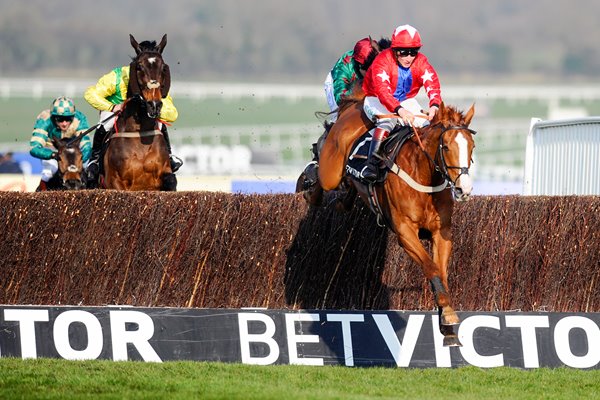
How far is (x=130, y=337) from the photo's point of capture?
8727 millimetres

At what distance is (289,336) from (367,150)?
4.89 feet

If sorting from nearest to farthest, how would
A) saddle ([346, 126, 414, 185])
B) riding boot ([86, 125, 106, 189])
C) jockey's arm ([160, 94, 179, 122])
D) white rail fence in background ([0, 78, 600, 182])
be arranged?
saddle ([346, 126, 414, 185]) → jockey's arm ([160, 94, 179, 122]) → riding boot ([86, 125, 106, 189]) → white rail fence in background ([0, 78, 600, 182])

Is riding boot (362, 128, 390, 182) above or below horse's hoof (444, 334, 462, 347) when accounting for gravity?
above

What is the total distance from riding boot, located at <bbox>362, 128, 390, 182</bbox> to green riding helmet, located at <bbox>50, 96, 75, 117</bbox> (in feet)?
16.9

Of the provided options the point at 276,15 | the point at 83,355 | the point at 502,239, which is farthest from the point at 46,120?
the point at 276,15

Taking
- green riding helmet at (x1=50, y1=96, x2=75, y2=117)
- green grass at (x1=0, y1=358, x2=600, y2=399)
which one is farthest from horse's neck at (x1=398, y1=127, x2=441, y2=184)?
green riding helmet at (x1=50, y1=96, x2=75, y2=117)

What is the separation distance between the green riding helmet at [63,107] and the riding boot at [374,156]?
516cm

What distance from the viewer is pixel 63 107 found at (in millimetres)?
12820

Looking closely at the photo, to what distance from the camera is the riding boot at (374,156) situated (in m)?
8.43

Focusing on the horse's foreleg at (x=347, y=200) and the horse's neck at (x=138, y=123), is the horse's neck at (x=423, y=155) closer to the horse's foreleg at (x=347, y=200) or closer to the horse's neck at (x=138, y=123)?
the horse's foreleg at (x=347, y=200)

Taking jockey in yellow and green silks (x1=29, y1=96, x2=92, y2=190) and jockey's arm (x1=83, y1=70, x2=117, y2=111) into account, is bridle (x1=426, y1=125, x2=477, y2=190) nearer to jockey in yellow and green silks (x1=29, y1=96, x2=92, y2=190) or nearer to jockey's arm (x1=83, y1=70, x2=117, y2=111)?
jockey's arm (x1=83, y1=70, x2=117, y2=111)

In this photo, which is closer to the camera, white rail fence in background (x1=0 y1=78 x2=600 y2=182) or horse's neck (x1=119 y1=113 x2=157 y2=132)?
horse's neck (x1=119 y1=113 x2=157 y2=132)

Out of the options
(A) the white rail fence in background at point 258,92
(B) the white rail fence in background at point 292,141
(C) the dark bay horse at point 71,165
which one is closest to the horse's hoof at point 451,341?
(C) the dark bay horse at point 71,165

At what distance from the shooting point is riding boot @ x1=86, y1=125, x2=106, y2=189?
40.5ft
